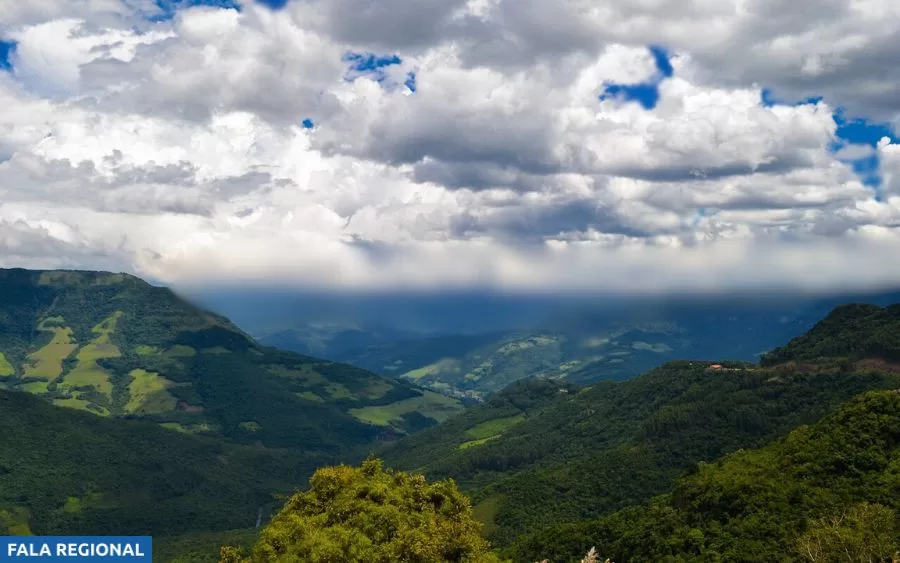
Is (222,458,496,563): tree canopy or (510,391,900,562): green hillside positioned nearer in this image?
(222,458,496,563): tree canopy

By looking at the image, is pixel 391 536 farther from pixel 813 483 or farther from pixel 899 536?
pixel 813 483

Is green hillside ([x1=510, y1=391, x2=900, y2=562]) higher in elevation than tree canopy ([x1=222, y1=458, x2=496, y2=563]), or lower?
lower

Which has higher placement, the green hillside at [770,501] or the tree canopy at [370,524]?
the tree canopy at [370,524]

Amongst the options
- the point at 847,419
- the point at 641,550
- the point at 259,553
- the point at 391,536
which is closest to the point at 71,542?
the point at 259,553

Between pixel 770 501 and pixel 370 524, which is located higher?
pixel 370 524

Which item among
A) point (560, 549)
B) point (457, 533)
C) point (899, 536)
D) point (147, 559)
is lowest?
point (560, 549)

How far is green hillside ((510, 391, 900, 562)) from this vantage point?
104 metres

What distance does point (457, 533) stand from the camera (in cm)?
6844

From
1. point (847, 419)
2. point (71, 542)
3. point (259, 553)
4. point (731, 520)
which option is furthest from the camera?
point (847, 419)

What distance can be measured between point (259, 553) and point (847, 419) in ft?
369

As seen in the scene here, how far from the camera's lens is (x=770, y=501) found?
114 metres

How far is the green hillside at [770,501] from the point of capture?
10425 centimetres

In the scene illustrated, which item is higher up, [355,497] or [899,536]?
[355,497]

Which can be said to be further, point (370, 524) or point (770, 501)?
point (770, 501)
